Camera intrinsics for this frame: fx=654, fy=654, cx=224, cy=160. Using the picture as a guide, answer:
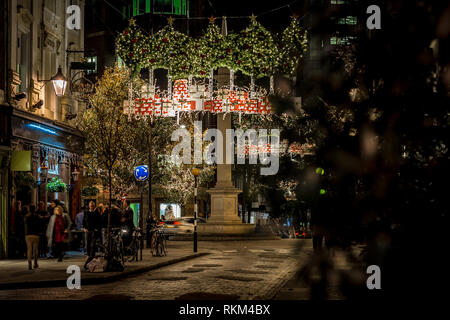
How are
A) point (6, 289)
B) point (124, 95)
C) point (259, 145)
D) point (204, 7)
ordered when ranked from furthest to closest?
point (204, 7), point (259, 145), point (124, 95), point (6, 289)

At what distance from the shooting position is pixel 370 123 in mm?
3141

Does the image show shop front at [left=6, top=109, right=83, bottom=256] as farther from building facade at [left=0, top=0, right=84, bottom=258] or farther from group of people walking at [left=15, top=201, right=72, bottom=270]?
group of people walking at [left=15, top=201, right=72, bottom=270]

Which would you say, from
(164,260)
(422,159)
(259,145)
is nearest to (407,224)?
(422,159)

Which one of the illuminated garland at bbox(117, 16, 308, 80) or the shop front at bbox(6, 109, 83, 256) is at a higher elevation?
the illuminated garland at bbox(117, 16, 308, 80)

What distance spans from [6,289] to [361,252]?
1248 cm

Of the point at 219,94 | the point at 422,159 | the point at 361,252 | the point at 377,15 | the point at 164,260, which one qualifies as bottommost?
the point at 164,260

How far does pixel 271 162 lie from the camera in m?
6.91

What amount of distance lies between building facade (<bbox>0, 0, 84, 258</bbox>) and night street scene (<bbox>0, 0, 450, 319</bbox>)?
0.07m

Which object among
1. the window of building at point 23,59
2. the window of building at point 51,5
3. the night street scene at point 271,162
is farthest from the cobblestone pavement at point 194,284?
the window of building at point 51,5

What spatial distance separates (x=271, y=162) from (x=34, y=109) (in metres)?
19.5

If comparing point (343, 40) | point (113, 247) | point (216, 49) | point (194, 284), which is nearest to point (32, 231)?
point (113, 247)

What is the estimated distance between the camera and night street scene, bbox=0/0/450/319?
9.92 feet

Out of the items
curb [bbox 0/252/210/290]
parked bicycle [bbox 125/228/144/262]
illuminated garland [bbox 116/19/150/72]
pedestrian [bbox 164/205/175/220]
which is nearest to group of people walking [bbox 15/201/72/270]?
parked bicycle [bbox 125/228/144/262]

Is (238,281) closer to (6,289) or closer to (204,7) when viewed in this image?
(6,289)
